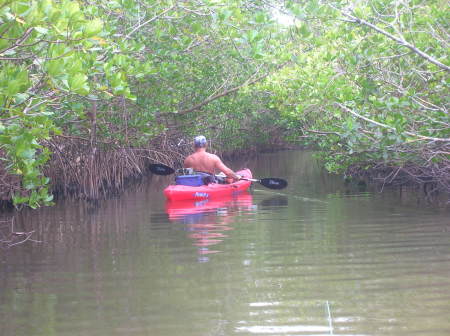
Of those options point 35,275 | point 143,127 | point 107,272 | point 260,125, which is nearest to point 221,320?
point 107,272

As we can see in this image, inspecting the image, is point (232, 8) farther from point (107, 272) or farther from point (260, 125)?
point (260, 125)

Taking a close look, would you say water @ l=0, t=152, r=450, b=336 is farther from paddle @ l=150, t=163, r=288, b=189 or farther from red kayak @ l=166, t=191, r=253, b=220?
paddle @ l=150, t=163, r=288, b=189

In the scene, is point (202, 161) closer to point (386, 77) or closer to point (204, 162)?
point (204, 162)

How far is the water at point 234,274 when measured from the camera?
11.1 feet

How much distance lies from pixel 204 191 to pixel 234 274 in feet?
15.7

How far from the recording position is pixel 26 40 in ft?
13.2

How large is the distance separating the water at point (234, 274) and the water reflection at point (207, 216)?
30 millimetres

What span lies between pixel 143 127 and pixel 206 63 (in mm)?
1613

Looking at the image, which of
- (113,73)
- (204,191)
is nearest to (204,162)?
(204,191)

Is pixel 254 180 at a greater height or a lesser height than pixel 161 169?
lesser

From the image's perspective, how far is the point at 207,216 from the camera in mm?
7660

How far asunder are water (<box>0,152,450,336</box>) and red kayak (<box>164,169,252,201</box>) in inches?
37.4

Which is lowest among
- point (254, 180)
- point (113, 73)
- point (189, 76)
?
point (254, 180)

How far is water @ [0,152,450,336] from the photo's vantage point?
3383 millimetres
